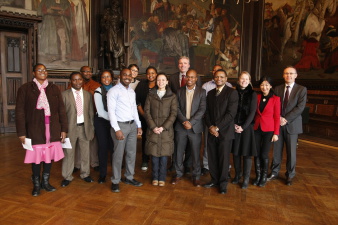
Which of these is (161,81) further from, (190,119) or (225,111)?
(225,111)

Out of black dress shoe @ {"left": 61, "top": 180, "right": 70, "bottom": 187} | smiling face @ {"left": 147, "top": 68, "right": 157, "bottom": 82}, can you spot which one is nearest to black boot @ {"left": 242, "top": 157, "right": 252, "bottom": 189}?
smiling face @ {"left": 147, "top": 68, "right": 157, "bottom": 82}

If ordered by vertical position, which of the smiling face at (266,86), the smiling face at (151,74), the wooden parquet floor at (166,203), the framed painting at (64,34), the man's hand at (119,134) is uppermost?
the framed painting at (64,34)

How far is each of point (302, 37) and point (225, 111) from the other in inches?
278

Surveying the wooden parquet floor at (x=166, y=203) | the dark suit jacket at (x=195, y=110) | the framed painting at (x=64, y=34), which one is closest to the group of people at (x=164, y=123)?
the dark suit jacket at (x=195, y=110)

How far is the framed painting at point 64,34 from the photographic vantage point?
7641 mm

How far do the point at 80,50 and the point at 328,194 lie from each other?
7.30 metres

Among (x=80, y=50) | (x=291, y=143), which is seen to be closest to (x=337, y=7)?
(x=291, y=143)

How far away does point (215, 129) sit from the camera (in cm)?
373

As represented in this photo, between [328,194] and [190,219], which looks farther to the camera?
[328,194]

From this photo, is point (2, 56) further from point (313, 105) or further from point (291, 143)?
point (313, 105)

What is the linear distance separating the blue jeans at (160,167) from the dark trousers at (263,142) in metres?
1.35

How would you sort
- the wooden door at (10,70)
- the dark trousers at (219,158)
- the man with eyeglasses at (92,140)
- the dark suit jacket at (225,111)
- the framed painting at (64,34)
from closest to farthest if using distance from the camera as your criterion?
the dark suit jacket at (225,111) → the dark trousers at (219,158) → the man with eyeglasses at (92,140) → the wooden door at (10,70) → the framed painting at (64,34)

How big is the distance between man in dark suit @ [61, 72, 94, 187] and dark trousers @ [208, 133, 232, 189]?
1774 mm

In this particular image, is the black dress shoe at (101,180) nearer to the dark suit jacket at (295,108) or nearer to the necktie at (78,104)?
the necktie at (78,104)
